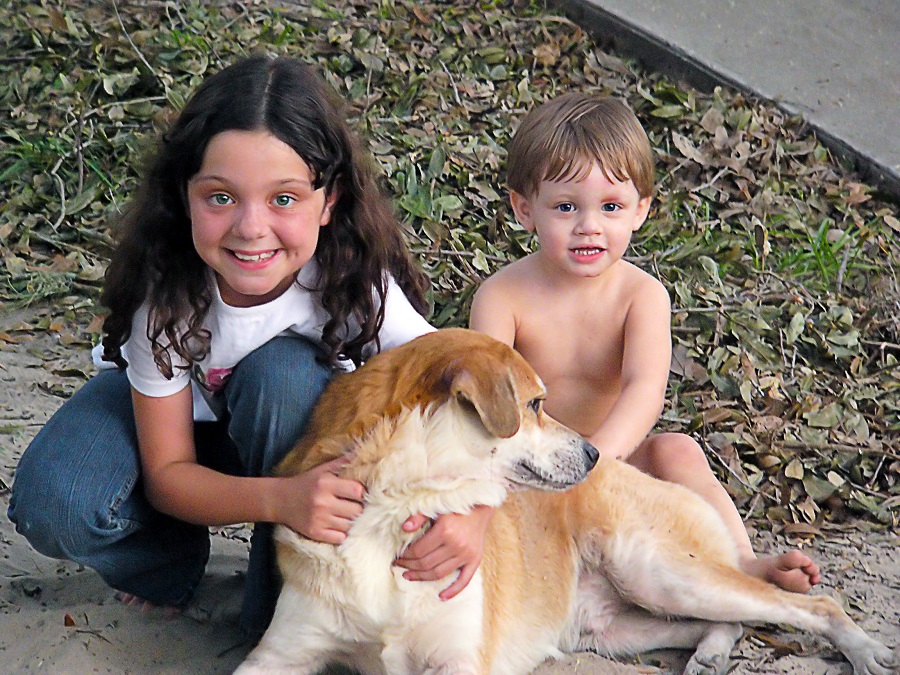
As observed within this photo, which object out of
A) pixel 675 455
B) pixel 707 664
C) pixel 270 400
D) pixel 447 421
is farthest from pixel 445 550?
pixel 675 455

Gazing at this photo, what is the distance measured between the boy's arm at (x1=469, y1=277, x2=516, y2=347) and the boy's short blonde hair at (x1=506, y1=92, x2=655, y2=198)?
0.36 meters

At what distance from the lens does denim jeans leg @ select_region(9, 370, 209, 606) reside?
2898mm

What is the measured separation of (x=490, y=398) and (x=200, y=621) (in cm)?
130

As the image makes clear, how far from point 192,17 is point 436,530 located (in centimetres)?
Answer: 500

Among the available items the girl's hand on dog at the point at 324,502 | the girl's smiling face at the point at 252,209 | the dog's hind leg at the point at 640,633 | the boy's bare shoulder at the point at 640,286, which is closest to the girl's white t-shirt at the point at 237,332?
the girl's smiling face at the point at 252,209

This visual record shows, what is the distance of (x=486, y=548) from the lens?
2.99 metres

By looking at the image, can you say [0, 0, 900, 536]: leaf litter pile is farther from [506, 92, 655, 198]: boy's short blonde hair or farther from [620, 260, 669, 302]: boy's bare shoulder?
[506, 92, 655, 198]: boy's short blonde hair

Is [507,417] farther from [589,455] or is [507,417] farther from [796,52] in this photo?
[796,52]

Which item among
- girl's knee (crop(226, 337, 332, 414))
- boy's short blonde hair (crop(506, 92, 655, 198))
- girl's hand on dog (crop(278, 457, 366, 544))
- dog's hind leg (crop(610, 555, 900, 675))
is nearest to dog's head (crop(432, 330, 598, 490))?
girl's hand on dog (crop(278, 457, 366, 544))

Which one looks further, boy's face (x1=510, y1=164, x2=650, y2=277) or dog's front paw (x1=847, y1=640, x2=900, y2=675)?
boy's face (x1=510, y1=164, x2=650, y2=277)

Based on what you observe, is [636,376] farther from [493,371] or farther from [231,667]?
[231,667]

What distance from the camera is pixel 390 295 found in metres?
3.06

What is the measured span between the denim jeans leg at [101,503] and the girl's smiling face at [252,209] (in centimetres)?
61

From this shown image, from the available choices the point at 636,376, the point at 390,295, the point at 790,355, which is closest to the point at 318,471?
the point at 390,295
